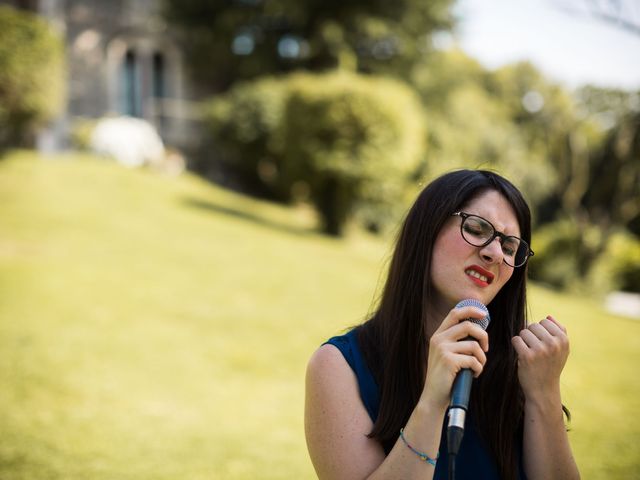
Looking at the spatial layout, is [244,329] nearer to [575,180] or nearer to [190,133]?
[575,180]

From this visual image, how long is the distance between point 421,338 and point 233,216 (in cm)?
1363

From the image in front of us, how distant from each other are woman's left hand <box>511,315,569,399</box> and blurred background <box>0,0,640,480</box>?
2.13 feet

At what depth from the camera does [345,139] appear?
15.0 metres

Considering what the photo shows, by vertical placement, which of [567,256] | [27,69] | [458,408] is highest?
[27,69]

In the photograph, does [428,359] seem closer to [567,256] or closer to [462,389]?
[462,389]

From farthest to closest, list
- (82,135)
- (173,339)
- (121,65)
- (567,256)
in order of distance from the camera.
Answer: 1. (121,65)
2. (82,135)
3. (567,256)
4. (173,339)

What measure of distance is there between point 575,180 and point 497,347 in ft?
65.5

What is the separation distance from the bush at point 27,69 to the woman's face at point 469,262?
14.3m

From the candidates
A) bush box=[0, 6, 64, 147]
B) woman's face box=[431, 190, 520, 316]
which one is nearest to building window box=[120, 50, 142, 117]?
bush box=[0, 6, 64, 147]

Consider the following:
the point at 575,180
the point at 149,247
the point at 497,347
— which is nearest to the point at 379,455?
the point at 497,347

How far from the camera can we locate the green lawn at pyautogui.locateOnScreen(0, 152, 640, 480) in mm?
5398

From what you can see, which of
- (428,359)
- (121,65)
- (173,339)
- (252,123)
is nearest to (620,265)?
(252,123)

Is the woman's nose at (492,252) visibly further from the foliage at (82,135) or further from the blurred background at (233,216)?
the foliage at (82,135)

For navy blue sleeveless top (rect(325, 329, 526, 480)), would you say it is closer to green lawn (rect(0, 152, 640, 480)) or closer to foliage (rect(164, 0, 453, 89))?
green lawn (rect(0, 152, 640, 480))
